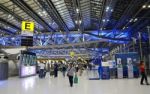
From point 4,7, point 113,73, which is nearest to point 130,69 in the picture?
point 113,73

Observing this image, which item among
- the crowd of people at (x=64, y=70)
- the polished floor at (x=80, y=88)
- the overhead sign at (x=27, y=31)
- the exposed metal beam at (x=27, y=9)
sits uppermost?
the exposed metal beam at (x=27, y=9)

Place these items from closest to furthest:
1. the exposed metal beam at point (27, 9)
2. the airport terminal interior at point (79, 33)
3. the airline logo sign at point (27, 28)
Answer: the airport terminal interior at point (79, 33)
the airline logo sign at point (27, 28)
the exposed metal beam at point (27, 9)

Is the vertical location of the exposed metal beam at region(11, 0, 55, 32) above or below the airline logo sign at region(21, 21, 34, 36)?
above

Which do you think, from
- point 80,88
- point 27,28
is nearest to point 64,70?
point 27,28

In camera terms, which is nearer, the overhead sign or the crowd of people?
the crowd of people

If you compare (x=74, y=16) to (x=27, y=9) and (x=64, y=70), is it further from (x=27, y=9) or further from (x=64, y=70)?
(x=27, y=9)

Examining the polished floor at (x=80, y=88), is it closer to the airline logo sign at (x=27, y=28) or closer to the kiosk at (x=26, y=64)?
the airline logo sign at (x=27, y=28)

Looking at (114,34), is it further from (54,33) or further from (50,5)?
(50,5)

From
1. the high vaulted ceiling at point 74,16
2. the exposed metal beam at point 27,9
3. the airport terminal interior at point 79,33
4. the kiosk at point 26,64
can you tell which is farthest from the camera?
the kiosk at point 26,64

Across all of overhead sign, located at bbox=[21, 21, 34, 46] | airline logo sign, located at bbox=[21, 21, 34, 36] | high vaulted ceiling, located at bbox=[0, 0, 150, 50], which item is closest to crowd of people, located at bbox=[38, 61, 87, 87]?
overhead sign, located at bbox=[21, 21, 34, 46]

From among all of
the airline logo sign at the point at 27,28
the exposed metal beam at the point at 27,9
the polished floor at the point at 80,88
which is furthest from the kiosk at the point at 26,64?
the polished floor at the point at 80,88

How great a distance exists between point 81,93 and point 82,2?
11.8 metres

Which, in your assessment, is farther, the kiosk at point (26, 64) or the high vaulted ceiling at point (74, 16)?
the kiosk at point (26, 64)

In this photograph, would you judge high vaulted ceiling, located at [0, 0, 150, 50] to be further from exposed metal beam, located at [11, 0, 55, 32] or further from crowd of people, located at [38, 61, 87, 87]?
crowd of people, located at [38, 61, 87, 87]
